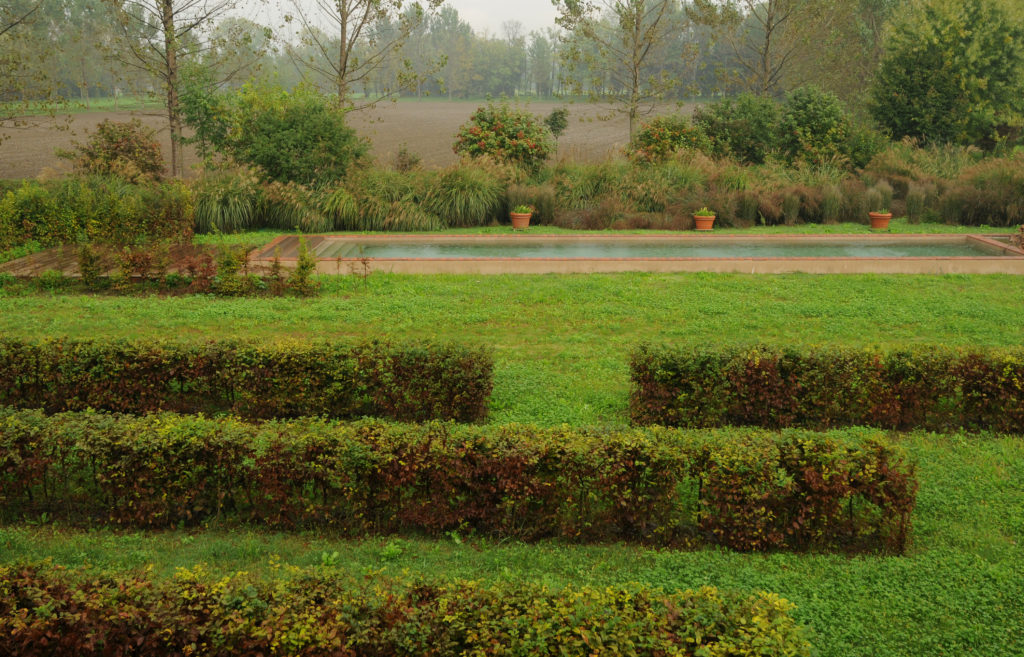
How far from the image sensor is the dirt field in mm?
26734

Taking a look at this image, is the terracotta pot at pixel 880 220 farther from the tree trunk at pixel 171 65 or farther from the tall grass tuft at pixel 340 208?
the tree trunk at pixel 171 65

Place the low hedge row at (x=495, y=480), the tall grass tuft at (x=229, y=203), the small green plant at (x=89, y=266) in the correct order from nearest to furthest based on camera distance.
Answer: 1. the low hedge row at (x=495, y=480)
2. the small green plant at (x=89, y=266)
3. the tall grass tuft at (x=229, y=203)

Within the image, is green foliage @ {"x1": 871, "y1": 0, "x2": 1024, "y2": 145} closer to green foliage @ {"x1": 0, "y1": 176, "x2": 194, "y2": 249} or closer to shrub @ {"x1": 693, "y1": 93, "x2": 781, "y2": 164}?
shrub @ {"x1": 693, "y1": 93, "x2": 781, "y2": 164}

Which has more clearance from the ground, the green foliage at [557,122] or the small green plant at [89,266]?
the green foliage at [557,122]

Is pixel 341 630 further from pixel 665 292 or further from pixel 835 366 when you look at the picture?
pixel 665 292

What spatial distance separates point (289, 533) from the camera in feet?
17.1

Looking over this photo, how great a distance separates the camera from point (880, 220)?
1582cm

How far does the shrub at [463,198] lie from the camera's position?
15.6 meters

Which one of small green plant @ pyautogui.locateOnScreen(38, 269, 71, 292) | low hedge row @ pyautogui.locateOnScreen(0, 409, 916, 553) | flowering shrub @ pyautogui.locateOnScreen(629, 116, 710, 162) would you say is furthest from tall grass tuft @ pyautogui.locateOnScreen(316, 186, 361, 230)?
low hedge row @ pyautogui.locateOnScreen(0, 409, 916, 553)

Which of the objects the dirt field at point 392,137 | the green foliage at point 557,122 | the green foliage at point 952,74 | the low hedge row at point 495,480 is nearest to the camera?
the low hedge row at point 495,480

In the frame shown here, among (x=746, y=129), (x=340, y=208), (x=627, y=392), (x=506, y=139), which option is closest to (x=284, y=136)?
(x=340, y=208)

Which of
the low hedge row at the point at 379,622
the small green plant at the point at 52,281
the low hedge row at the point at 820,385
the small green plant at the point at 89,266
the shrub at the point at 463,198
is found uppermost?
the shrub at the point at 463,198

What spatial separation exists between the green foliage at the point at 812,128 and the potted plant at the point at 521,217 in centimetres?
811

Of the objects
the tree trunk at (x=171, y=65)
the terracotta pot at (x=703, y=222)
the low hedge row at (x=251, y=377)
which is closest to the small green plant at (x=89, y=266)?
the low hedge row at (x=251, y=377)
